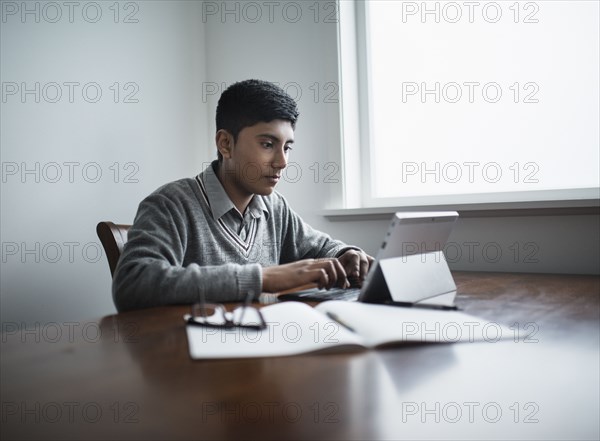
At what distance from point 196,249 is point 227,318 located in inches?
21.2

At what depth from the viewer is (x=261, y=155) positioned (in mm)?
1429

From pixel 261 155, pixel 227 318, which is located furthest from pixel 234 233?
pixel 227 318

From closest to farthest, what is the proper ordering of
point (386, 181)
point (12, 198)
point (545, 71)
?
point (12, 198), point (545, 71), point (386, 181)

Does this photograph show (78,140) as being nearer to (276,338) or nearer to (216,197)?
(216,197)

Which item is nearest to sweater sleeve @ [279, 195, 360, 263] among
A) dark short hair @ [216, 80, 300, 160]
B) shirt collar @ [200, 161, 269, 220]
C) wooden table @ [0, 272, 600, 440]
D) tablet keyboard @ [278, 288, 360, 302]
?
shirt collar @ [200, 161, 269, 220]

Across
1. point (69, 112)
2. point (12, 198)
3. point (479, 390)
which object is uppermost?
point (69, 112)

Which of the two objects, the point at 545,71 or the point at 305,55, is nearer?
the point at 545,71

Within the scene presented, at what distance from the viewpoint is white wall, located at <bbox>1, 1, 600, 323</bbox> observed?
1.69m

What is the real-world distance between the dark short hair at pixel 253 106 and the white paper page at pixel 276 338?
727mm

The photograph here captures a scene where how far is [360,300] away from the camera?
0.98m

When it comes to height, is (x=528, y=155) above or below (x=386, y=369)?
above

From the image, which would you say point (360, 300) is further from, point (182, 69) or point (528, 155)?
point (182, 69)

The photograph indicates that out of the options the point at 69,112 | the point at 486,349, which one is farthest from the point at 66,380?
the point at 69,112

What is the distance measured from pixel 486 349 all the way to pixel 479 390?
15cm
